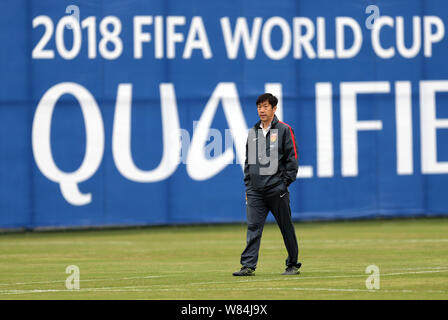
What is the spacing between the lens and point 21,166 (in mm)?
22969

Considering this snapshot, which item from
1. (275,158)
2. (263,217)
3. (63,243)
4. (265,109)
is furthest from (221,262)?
(63,243)

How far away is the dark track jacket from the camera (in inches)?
514

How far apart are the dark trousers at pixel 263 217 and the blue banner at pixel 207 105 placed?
33.3 ft

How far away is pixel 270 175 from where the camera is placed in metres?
13.1

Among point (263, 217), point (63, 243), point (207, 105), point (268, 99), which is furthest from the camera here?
point (207, 105)

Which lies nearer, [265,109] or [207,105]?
[265,109]

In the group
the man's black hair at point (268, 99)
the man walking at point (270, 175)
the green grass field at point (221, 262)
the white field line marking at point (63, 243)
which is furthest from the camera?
the white field line marking at point (63, 243)

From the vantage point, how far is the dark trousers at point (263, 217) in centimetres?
1309

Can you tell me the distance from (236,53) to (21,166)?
5292 millimetres

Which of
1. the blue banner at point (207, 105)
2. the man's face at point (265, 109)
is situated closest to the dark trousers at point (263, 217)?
the man's face at point (265, 109)

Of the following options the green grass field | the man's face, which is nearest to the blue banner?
the green grass field

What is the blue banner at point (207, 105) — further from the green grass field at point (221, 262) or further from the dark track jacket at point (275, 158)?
the dark track jacket at point (275, 158)

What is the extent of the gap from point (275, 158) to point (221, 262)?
319 centimetres

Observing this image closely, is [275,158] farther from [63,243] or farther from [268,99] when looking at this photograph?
[63,243]
